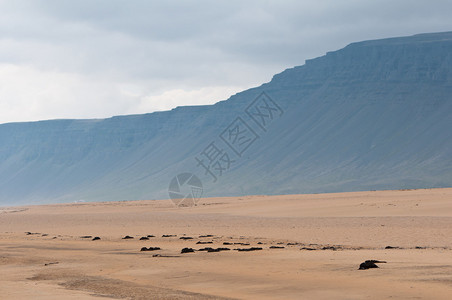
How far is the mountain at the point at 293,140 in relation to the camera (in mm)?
120688

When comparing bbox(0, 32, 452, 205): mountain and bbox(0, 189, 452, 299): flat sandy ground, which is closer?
bbox(0, 189, 452, 299): flat sandy ground

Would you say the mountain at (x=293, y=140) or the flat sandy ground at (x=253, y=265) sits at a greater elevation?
the mountain at (x=293, y=140)

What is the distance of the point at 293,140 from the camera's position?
139m

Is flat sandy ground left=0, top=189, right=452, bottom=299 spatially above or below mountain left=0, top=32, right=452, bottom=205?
below

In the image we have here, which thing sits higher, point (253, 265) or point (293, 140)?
point (293, 140)

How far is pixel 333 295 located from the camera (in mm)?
12117

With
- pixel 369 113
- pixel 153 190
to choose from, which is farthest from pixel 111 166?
pixel 369 113

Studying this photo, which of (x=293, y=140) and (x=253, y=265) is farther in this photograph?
(x=293, y=140)

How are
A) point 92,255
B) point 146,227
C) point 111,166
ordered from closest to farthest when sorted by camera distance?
1. point 92,255
2. point 146,227
3. point 111,166

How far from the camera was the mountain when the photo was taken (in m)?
121

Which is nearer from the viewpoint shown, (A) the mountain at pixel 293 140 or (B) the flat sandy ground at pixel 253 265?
(B) the flat sandy ground at pixel 253 265

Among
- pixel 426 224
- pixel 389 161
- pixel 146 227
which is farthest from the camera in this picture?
pixel 389 161

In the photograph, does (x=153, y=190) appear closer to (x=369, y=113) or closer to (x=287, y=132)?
(x=287, y=132)

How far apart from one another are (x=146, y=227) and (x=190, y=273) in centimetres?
2350
